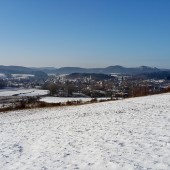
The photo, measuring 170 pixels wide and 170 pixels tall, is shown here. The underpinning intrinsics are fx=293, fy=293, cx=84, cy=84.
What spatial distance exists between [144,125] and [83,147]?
504 centimetres

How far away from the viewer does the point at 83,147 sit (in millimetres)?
12523

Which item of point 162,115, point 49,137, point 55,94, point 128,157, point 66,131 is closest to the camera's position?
point 128,157

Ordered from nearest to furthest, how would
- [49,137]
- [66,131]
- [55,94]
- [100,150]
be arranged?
[100,150] < [49,137] < [66,131] < [55,94]

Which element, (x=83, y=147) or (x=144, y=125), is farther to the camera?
(x=144, y=125)

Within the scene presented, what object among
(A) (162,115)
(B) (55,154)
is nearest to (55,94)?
(A) (162,115)

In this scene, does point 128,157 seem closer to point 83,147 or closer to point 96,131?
point 83,147

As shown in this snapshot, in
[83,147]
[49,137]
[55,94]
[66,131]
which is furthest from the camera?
[55,94]

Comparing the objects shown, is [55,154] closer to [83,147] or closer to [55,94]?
[83,147]

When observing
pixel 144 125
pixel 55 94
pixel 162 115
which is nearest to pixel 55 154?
pixel 144 125

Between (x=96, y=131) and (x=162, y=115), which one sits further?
(x=162, y=115)

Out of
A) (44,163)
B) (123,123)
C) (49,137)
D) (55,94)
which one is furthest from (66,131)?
(55,94)

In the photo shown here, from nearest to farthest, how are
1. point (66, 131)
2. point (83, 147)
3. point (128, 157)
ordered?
point (128, 157)
point (83, 147)
point (66, 131)

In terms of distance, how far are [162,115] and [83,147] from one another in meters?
8.68

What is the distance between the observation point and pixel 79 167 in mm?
9938
